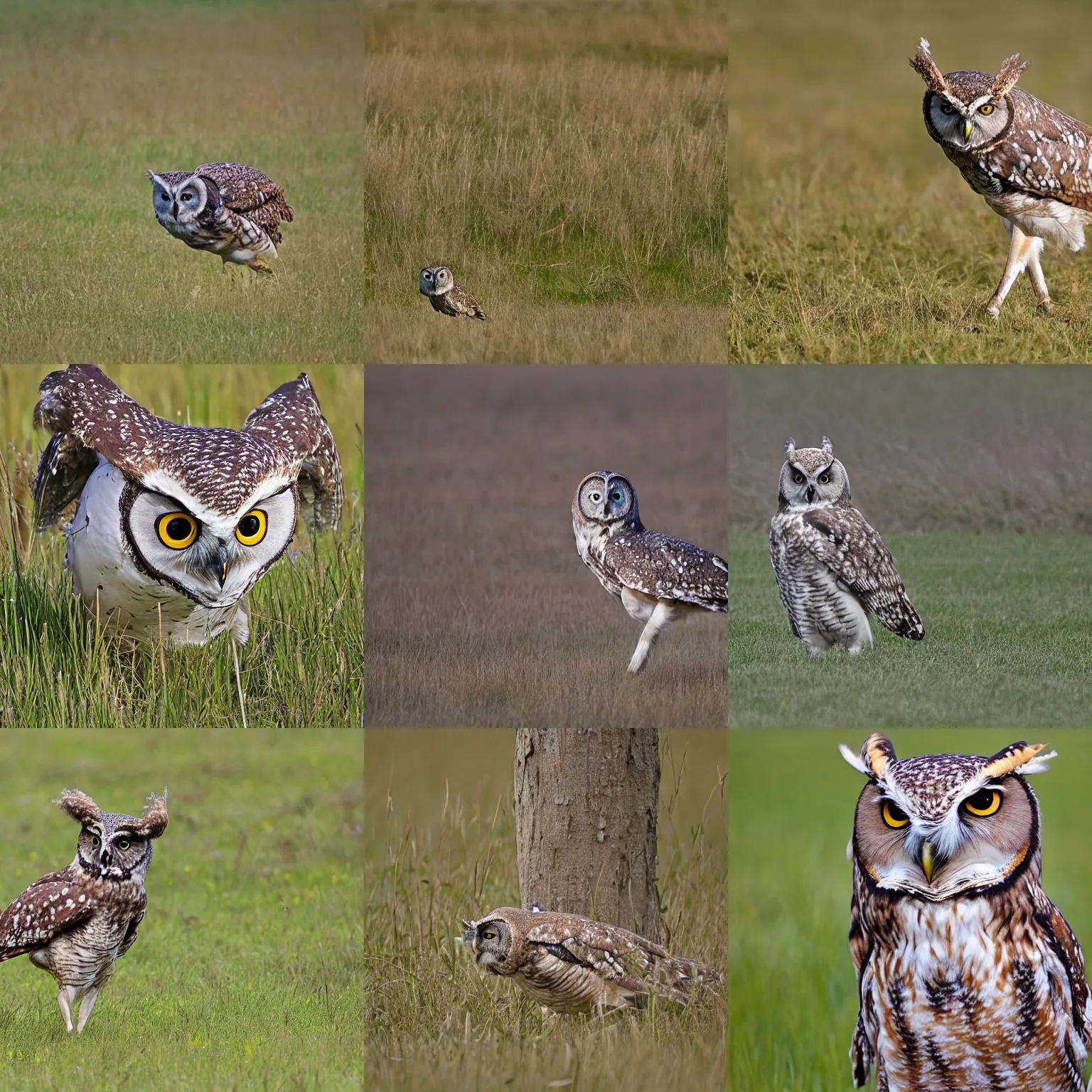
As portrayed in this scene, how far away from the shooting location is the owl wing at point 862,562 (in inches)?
263

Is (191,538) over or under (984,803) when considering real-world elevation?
over

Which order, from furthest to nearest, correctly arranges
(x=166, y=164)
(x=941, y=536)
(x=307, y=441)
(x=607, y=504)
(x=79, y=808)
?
(x=166, y=164), (x=941, y=536), (x=607, y=504), (x=307, y=441), (x=79, y=808)

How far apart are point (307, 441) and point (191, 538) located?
2.14ft

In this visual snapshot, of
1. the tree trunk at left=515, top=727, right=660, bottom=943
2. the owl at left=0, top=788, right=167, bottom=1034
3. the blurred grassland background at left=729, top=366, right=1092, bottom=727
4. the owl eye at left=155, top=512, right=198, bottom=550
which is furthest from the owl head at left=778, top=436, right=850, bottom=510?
the owl at left=0, top=788, right=167, bottom=1034

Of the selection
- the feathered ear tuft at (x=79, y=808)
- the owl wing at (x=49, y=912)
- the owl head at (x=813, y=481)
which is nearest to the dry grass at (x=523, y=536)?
the owl head at (x=813, y=481)

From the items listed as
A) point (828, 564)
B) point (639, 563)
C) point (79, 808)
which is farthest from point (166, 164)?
point (828, 564)

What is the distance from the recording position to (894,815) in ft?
18.1

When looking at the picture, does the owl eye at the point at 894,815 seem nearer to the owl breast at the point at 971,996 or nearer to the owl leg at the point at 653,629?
the owl breast at the point at 971,996

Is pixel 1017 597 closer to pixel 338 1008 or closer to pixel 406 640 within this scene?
pixel 406 640

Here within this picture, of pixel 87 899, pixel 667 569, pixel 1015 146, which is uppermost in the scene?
pixel 1015 146

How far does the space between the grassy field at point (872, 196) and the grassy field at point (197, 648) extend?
6.09ft

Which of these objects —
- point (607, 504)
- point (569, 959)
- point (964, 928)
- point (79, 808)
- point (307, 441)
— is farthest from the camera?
point (607, 504)

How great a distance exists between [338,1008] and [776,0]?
498 centimetres

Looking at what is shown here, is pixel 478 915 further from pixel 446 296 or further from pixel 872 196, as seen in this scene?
pixel 872 196
